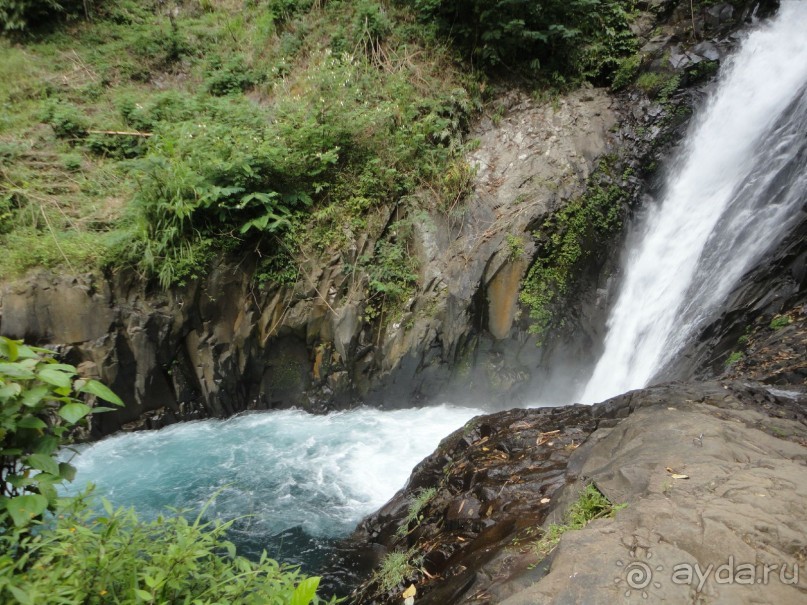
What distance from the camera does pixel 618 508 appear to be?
263 centimetres

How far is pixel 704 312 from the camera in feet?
19.0

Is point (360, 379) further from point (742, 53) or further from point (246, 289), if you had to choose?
point (742, 53)

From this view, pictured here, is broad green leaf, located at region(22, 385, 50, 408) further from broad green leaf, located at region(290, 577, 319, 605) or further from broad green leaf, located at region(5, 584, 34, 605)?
broad green leaf, located at region(290, 577, 319, 605)

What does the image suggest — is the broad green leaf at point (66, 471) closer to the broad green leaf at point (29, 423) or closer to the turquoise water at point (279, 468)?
the broad green leaf at point (29, 423)

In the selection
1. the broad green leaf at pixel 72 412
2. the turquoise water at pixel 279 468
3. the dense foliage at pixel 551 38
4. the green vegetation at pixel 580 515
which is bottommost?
the turquoise water at pixel 279 468

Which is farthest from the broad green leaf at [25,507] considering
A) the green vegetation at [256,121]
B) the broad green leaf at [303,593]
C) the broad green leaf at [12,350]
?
the green vegetation at [256,121]

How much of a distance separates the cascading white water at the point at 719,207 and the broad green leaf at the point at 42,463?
6.04 m

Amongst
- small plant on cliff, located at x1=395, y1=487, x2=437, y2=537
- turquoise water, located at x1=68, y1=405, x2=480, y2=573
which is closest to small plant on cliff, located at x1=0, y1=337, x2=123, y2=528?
small plant on cliff, located at x1=395, y1=487, x2=437, y2=537

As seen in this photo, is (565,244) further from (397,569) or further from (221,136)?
(221,136)

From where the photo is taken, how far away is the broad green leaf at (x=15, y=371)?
165 centimetres

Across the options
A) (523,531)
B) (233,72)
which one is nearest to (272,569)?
(523,531)

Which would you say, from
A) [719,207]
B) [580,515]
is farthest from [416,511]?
[719,207]

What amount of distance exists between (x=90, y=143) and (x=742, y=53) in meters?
10.9

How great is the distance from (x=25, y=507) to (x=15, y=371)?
19.4 inches
